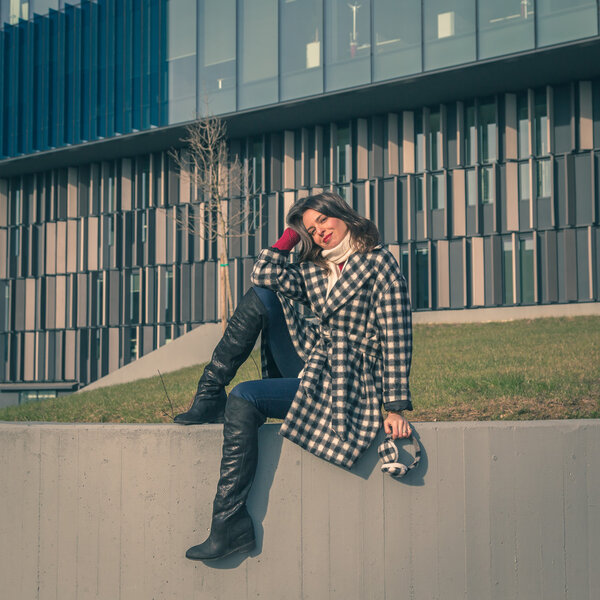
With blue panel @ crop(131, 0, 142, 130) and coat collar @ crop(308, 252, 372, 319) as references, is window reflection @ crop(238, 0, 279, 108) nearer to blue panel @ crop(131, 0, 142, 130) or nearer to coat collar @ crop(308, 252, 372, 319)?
blue panel @ crop(131, 0, 142, 130)

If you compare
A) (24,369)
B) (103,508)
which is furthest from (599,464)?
(24,369)

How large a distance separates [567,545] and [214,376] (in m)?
1.96

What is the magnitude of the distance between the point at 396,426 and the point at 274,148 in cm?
2381

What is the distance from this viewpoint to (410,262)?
2450 centimetres

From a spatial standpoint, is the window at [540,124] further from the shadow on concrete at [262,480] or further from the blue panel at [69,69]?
the shadow on concrete at [262,480]

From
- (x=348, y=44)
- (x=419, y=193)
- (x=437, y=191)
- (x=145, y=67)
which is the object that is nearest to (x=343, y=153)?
(x=419, y=193)

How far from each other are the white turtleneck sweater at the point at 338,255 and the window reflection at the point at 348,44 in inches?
772

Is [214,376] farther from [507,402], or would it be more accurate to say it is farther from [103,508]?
[507,402]

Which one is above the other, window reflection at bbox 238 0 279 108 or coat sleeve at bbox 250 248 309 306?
window reflection at bbox 238 0 279 108

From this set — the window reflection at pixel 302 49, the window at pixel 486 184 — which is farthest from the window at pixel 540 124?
the window reflection at pixel 302 49

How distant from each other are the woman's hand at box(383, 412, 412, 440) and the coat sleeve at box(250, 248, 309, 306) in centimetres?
77

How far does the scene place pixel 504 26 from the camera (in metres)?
21.0

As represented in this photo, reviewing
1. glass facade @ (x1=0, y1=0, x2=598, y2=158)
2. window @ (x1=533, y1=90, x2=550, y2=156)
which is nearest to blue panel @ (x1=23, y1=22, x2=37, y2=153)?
glass facade @ (x1=0, y1=0, x2=598, y2=158)

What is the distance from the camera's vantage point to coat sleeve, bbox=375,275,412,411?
153 inches
